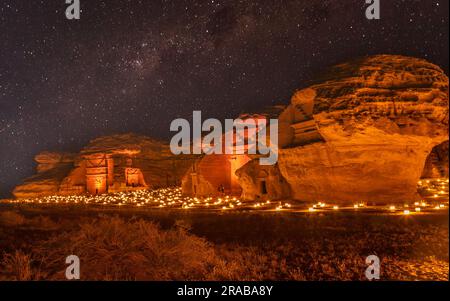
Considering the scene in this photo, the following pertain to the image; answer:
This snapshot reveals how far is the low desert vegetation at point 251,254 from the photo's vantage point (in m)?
7.03

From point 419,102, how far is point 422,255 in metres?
8.64

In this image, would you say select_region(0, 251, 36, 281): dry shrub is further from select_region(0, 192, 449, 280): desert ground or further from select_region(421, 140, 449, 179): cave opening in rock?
select_region(421, 140, 449, 179): cave opening in rock

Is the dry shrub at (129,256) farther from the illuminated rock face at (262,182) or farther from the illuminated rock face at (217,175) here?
the illuminated rock face at (217,175)

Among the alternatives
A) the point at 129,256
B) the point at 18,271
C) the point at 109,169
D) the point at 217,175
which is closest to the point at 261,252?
the point at 129,256

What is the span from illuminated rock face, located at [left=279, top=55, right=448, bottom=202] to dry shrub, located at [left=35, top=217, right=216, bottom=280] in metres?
9.08

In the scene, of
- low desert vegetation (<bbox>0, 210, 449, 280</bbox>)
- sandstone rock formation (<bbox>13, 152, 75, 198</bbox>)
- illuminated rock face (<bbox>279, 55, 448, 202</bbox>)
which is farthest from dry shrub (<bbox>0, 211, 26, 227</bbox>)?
sandstone rock formation (<bbox>13, 152, 75, 198</bbox>)

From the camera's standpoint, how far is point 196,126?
35781 mm

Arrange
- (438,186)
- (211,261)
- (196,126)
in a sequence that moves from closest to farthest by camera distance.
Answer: (211,261)
(438,186)
(196,126)

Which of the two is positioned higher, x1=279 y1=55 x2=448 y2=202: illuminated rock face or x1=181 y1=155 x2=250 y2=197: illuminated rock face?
x1=279 y1=55 x2=448 y2=202: illuminated rock face

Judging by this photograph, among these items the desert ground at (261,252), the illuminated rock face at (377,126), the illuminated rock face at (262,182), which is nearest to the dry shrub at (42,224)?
the desert ground at (261,252)

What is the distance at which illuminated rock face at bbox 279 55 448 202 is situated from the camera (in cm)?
1415

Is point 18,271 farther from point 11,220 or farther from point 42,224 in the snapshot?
point 11,220
